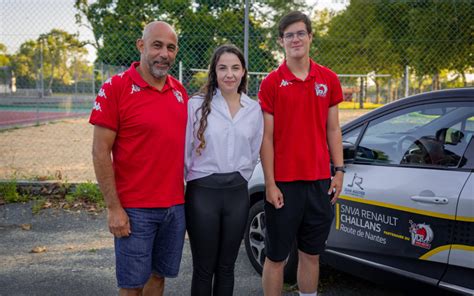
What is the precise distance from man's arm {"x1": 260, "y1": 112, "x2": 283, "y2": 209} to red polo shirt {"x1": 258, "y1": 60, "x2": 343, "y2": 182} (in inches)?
1.6

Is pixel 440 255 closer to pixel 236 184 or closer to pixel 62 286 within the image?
pixel 236 184

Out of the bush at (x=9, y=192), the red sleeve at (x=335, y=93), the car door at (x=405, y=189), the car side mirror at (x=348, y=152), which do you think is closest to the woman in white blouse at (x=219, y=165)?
the red sleeve at (x=335, y=93)

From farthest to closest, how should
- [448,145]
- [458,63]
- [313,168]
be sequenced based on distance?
1. [458,63]
2. [448,145]
3. [313,168]

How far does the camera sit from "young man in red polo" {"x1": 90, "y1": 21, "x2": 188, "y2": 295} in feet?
7.82

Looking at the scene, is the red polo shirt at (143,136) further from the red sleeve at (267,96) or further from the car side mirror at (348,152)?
the car side mirror at (348,152)

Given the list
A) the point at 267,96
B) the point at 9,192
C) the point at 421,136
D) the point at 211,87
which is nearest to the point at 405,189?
the point at 421,136

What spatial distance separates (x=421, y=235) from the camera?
9.29ft

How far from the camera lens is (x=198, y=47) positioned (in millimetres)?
8859

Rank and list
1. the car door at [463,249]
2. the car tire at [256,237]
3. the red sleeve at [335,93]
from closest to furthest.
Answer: the car door at [463,249]
the red sleeve at [335,93]
the car tire at [256,237]

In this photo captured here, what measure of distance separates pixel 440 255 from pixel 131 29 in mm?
13610

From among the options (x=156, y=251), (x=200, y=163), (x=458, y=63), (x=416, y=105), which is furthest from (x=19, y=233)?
(x=458, y=63)

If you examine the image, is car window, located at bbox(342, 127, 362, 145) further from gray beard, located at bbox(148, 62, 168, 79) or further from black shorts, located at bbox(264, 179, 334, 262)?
gray beard, located at bbox(148, 62, 168, 79)

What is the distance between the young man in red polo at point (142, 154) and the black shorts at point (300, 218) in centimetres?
58

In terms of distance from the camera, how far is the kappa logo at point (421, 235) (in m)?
2.79
